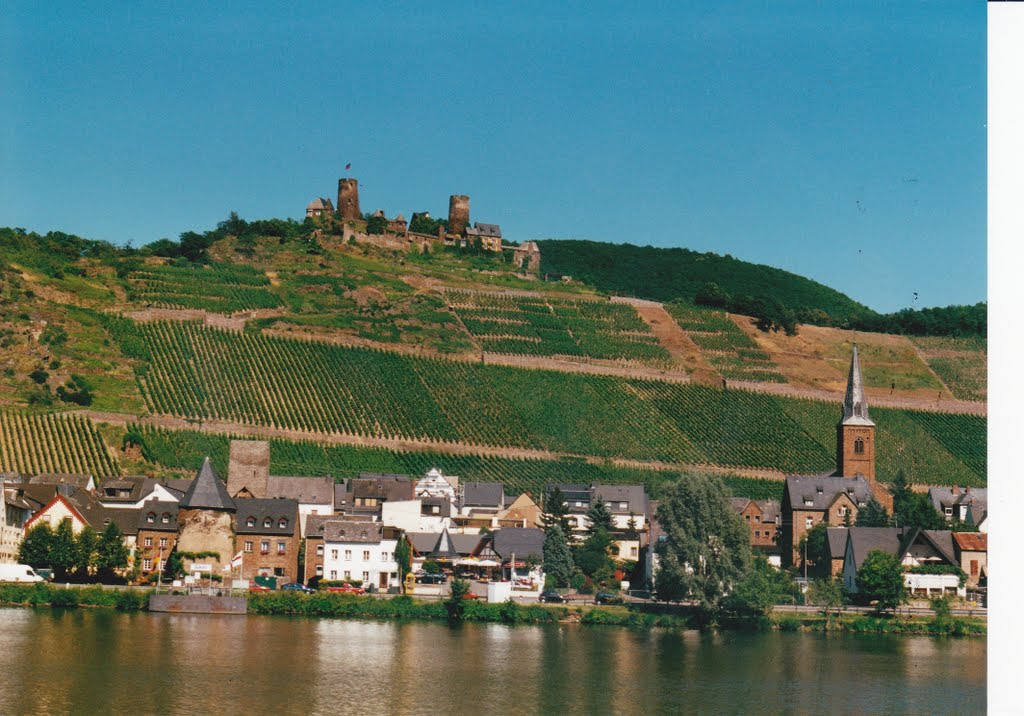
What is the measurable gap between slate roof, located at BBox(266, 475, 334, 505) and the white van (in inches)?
630

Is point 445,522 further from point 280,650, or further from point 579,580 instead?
point 280,650

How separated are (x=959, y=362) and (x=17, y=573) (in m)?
86.9

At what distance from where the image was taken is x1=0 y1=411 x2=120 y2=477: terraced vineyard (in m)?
62.5

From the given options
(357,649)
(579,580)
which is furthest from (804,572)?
(357,649)

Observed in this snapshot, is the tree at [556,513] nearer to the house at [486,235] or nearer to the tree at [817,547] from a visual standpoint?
the tree at [817,547]

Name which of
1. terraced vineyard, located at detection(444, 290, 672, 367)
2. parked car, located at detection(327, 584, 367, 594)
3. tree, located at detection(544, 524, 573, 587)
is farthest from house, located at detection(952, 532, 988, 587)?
terraced vineyard, located at detection(444, 290, 672, 367)

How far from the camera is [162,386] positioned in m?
77.6

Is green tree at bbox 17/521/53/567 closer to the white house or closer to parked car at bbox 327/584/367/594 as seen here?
parked car at bbox 327/584/367/594

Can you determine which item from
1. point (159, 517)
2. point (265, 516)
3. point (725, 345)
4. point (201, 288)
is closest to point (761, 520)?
point (265, 516)

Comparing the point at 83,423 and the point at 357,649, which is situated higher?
the point at 83,423

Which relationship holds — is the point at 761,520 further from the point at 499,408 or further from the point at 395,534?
the point at 499,408

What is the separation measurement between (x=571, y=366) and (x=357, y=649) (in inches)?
2496

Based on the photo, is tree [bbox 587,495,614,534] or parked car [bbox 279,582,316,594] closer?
parked car [bbox 279,582,316,594]

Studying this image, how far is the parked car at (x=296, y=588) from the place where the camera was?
154 feet
